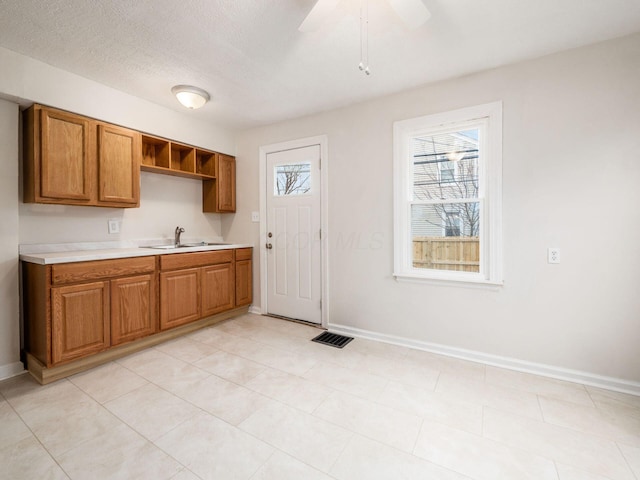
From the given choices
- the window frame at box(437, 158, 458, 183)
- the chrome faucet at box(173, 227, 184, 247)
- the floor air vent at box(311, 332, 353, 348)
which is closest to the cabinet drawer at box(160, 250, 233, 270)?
the chrome faucet at box(173, 227, 184, 247)

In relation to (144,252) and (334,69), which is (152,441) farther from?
(334,69)

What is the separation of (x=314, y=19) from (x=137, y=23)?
47.7 inches

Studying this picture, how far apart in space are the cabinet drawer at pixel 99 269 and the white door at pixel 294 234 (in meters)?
1.43

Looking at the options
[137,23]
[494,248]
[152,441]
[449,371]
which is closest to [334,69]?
[137,23]

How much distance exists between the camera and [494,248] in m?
2.46

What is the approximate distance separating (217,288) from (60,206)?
1.64m

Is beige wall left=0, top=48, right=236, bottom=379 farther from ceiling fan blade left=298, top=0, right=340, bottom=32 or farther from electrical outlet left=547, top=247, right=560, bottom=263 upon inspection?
electrical outlet left=547, top=247, right=560, bottom=263

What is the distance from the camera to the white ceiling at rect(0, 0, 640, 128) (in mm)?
1790

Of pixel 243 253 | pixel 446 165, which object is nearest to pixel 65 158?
pixel 243 253

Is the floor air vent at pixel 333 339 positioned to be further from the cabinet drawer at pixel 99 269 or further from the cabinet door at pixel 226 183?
the cabinet door at pixel 226 183

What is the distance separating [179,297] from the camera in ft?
9.93

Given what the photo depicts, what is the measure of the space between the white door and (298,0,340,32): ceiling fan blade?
1714 millimetres

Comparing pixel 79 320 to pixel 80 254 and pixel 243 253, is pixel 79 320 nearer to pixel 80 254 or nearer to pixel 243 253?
pixel 80 254

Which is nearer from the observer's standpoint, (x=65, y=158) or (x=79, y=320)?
(x=79, y=320)
